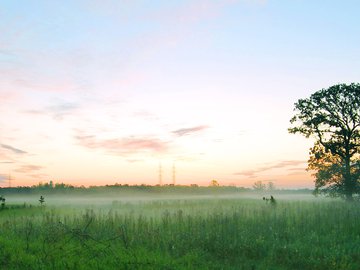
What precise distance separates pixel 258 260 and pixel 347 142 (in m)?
24.4

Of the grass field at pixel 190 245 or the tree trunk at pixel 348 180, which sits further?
Result: the tree trunk at pixel 348 180

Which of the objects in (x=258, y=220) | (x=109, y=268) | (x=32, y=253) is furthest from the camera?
(x=258, y=220)

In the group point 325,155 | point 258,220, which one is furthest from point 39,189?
point 258,220

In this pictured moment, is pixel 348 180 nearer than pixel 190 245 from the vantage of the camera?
No

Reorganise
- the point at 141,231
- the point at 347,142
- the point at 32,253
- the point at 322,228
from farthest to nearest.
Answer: the point at 347,142 → the point at 322,228 → the point at 141,231 → the point at 32,253

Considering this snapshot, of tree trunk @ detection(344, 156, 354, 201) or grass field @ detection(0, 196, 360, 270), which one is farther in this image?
tree trunk @ detection(344, 156, 354, 201)

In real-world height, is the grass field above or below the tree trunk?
below

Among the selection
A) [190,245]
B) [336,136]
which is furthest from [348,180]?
[190,245]

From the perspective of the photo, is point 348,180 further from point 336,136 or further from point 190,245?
point 190,245

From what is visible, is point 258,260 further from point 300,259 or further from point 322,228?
point 322,228

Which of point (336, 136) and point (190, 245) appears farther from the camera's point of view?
point (336, 136)

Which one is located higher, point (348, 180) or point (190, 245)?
point (348, 180)

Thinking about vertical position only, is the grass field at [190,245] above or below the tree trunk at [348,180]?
below

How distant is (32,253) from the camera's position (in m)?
11.7
